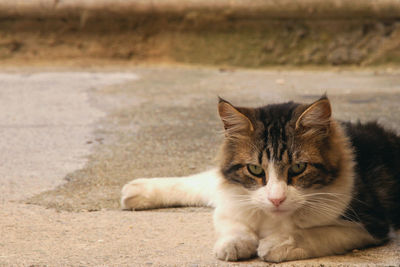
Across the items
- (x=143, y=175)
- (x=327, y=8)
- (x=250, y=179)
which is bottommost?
(x=143, y=175)

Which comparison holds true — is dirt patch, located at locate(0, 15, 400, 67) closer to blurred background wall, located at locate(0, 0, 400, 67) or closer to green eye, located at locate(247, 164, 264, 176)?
blurred background wall, located at locate(0, 0, 400, 67)

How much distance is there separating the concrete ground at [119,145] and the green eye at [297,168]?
13.9 inches

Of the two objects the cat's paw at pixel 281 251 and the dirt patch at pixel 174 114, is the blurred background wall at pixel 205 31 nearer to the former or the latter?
the dirt patch at pixel 174 114

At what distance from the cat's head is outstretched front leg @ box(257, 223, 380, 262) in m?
0.10

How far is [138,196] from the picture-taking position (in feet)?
9.67

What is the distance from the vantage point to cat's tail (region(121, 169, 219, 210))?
2.94 m

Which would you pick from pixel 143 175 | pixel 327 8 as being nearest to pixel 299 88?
pixel 327 8

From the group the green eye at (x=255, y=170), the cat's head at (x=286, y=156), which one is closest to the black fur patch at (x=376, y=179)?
the cat's head at (x=286, y=156)

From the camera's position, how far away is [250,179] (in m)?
2.32

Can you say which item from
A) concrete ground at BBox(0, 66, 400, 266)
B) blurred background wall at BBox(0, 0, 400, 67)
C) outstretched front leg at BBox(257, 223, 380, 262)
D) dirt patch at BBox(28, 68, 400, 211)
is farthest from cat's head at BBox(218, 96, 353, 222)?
blurred background wall at BBox(0, 0, 400, 67)

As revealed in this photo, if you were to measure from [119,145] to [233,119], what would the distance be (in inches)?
66.8

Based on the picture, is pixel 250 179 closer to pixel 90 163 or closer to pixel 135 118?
pixel 90 163

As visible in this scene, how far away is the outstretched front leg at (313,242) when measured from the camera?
218 centimetres

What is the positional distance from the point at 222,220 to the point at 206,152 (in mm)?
1312
